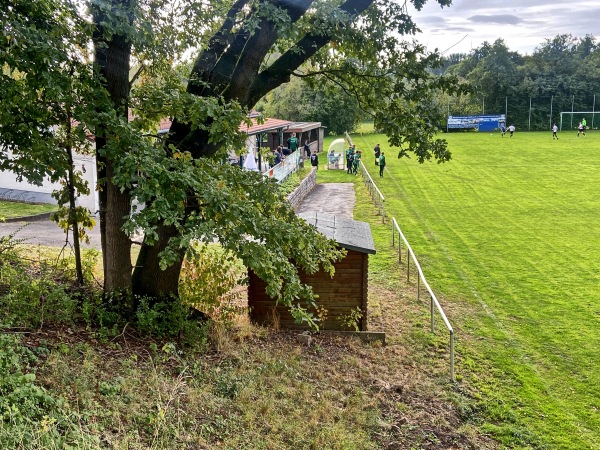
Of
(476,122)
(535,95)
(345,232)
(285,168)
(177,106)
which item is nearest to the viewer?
(177,106)

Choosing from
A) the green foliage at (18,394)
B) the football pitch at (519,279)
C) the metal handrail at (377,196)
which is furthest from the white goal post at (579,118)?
the green foliage at (18,394)

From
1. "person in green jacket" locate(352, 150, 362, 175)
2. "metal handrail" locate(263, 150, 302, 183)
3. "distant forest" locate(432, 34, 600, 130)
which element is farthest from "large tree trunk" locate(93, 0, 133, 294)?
"distant forest" locate(432, 34, 600, 130)

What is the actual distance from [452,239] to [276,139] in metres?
21.8

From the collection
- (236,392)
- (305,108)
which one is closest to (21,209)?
(236,392)

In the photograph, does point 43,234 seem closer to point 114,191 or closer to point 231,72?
point 114,191

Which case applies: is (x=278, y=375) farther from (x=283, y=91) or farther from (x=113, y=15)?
(x=283, y=91)

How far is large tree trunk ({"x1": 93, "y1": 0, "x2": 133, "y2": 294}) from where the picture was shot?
6.81 metres

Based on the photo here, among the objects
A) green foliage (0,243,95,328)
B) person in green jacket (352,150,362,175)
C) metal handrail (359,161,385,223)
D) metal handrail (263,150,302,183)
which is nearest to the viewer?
green foliage (0,243,95,328)

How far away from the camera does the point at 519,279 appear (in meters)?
13.6

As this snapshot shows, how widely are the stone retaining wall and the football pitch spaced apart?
3.56 metres

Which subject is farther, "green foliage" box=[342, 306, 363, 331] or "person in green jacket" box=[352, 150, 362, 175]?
"person in green jacket" box=[352, 150, 362, 175]

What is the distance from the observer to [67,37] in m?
6.14

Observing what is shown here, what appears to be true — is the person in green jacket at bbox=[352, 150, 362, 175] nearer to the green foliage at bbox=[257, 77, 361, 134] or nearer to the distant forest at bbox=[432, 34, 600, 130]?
the green foliage at bbox=[257, 77, 361, 134]

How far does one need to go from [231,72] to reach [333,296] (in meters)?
4.20
